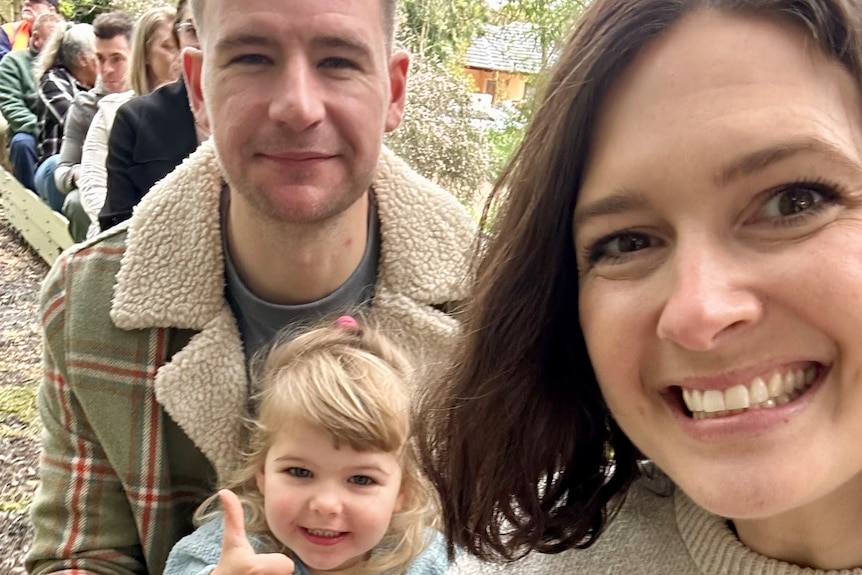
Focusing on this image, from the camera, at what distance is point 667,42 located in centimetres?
83

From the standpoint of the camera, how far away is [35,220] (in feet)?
17.8

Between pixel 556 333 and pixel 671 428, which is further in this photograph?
pixel 556 333

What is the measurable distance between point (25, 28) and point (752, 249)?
26.5ft

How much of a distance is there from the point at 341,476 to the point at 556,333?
58 cm

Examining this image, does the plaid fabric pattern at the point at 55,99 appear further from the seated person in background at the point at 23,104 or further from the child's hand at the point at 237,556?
the child's hand at the point at 237,556

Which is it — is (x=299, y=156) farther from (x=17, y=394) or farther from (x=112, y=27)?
(x=112, y=27)

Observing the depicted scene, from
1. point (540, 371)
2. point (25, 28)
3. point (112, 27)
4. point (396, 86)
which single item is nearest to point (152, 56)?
point (112, 27)

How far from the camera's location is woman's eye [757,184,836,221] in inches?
30.3

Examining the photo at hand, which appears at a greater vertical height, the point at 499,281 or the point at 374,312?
the point at 499,281

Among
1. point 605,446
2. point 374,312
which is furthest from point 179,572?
point 605,446

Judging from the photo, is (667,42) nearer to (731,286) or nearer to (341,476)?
(731,286)

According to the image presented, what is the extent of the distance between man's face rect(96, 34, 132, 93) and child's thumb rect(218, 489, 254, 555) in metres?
3.81

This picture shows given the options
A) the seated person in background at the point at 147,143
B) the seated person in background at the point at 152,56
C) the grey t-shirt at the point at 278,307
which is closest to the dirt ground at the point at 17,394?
the seated person in background at the point at 152,56

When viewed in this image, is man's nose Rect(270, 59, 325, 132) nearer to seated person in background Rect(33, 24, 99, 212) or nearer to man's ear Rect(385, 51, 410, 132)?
man's ear Rect(385, 51, 410, 132)
